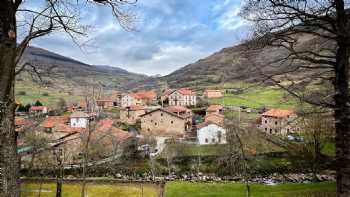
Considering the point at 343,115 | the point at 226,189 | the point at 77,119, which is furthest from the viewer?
the point at 77,119

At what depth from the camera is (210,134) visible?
6044cm

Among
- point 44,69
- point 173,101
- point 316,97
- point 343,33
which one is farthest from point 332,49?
point 173,101

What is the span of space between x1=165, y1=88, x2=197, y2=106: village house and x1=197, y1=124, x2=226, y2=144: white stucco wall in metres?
35.5

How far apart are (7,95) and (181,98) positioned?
91.5m

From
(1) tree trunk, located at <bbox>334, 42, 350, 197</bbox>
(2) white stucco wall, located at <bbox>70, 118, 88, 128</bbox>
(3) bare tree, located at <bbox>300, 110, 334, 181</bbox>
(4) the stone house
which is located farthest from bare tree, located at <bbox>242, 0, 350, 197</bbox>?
(2) white stucco wall, located at <bbox>70, 118, 88, 128</bbox>

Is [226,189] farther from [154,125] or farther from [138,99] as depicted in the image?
[138,99]

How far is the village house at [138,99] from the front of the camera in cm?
10438

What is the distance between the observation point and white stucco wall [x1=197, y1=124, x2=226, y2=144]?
195 ft

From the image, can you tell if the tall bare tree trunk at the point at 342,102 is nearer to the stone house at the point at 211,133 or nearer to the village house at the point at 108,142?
the village house at the point at 108,142

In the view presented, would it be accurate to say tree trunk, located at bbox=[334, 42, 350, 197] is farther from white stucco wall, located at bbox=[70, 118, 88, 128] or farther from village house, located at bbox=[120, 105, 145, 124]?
village house, located at bbox=[120, 105, 145, 124]

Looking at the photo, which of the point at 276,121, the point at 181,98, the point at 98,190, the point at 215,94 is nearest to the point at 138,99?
the point at 181,98

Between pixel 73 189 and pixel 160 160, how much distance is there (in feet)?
57.6

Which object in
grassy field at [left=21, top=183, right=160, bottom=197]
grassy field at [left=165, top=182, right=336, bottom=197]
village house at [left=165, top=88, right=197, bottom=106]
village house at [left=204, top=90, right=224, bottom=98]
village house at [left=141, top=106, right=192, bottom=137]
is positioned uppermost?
village house at [left=204, top=90, right=224, bottom=98]

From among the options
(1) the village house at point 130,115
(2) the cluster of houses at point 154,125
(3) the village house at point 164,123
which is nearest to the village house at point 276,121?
(2) the cluster of houses at point 154,125
